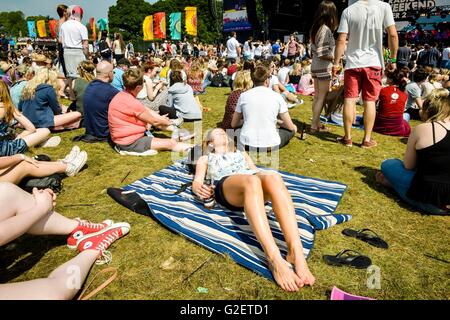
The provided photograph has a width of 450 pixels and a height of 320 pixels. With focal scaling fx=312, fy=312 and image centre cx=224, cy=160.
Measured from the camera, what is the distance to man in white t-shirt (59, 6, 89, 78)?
7.34 metres

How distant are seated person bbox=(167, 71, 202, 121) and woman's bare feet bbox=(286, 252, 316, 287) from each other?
5219 mm

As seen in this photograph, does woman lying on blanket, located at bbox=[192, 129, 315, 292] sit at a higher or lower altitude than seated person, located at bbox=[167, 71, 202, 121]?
lower

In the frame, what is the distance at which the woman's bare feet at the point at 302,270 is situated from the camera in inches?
89.4

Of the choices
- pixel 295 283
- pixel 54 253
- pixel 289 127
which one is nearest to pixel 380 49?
Result: pixel 289 127

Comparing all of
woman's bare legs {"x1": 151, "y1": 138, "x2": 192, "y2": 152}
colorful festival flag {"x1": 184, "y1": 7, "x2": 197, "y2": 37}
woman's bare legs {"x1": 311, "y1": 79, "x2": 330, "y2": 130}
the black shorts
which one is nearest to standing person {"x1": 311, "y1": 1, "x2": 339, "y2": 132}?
woman's bare legs {"x1": 311, "y1": 79, "x2": 330, "y2": 130}

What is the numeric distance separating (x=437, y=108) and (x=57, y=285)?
145 inches

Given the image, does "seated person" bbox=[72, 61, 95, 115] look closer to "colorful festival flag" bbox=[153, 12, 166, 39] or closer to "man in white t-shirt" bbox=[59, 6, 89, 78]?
"man in white t-shirt" bbox=[59, 6, 89, 78]

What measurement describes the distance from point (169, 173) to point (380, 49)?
3.71m

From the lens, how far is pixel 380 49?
4809mm

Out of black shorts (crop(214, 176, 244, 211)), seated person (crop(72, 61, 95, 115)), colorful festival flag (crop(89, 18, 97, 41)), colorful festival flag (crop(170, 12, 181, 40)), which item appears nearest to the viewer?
black shorts (crop(214, 176, 244, 211))

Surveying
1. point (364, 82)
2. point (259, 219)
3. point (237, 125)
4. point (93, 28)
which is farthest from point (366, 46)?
point (93, 28)

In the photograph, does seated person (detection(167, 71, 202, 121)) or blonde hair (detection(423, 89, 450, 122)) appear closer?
blonde hair (detection(423, 89, 450, 122))

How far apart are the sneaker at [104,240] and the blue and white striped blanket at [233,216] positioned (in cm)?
37

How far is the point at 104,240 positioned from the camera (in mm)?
2744
